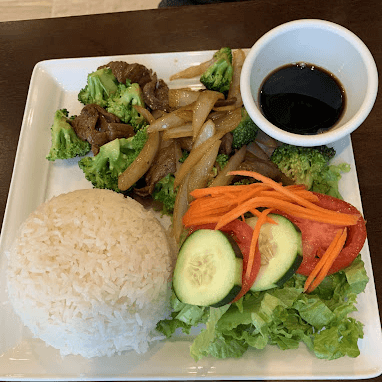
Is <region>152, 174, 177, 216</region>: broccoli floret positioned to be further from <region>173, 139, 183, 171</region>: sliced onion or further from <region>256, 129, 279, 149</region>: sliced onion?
<region>256, 129, 279, 149</region>: sliced onion

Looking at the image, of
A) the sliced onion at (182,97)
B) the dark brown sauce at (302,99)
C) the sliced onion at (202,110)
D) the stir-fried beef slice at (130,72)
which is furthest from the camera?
the stir-fried beef slice at (130,72)

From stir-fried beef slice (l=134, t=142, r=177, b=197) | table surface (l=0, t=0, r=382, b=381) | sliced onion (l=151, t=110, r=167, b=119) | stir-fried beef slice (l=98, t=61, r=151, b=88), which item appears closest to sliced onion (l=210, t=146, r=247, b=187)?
stir-fried beef slice (l=134, t=142, r=177, b=197)

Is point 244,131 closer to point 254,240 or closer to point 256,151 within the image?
point 256,151

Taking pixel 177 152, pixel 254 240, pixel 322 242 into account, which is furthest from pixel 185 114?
pixel 322 242

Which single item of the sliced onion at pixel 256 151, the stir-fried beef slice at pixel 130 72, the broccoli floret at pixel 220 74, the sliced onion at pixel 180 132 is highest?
the broccoli floret at pixel 220 74

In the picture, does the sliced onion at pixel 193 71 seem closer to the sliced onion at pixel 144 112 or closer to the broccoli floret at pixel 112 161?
the sliced onion at pixel 144 112

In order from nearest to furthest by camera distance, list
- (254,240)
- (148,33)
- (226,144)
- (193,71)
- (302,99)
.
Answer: (254,240) → (302,99) → (226,144) → (193,71) → (148,33)

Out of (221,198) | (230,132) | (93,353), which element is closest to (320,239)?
(221,198)

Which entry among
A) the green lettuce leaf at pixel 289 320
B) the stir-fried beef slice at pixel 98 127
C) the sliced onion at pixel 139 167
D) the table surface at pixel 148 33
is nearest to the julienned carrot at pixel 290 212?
the green lettuce leaf at pixel 289 320
